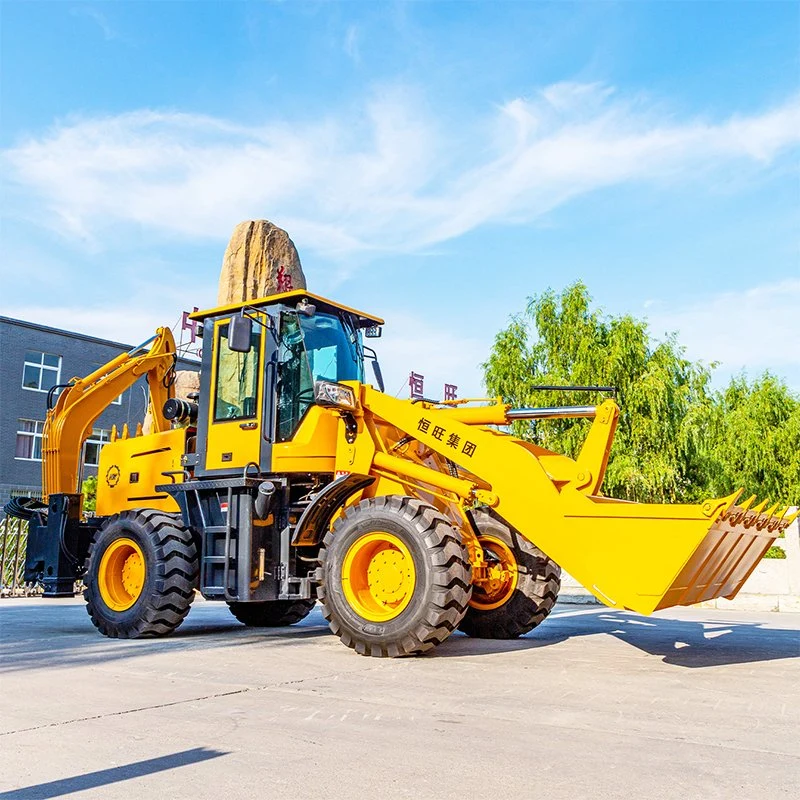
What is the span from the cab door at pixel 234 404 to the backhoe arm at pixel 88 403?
2.12 metres

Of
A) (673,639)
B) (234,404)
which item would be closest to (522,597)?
(673,639)

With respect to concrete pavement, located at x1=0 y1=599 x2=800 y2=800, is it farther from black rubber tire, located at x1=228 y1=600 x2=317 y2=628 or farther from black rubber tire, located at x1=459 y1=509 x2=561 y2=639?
black rubber tire, located at x1=228 y1=600 x2=317 y2=628

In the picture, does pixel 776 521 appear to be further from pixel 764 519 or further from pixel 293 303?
pixel 293 303

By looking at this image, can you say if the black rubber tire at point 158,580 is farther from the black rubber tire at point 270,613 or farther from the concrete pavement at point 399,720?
the black rubber tire at point 270,613

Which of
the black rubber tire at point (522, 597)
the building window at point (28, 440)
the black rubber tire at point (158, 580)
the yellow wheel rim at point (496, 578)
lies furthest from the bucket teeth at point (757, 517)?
the building window at point (28, 440)

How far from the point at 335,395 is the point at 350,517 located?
3.73 ft

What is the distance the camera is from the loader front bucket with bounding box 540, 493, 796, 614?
6516mm

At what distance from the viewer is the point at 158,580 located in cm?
880

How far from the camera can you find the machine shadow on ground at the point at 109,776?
11.4 ft

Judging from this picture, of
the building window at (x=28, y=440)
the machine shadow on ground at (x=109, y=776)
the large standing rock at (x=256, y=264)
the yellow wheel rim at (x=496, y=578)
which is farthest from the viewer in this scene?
the building window at (x=28, y=440)

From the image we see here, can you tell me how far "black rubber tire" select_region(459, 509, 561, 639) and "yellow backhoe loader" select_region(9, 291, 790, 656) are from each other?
0.02m

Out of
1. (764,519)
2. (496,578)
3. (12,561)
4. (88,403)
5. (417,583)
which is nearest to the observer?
(417,583)

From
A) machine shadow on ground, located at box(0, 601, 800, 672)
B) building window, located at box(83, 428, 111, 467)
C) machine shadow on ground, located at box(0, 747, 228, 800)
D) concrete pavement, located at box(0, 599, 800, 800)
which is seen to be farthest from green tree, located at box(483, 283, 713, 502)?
building window, located at box(83, 428, 111, 467)

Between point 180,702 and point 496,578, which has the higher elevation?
point 496,578
